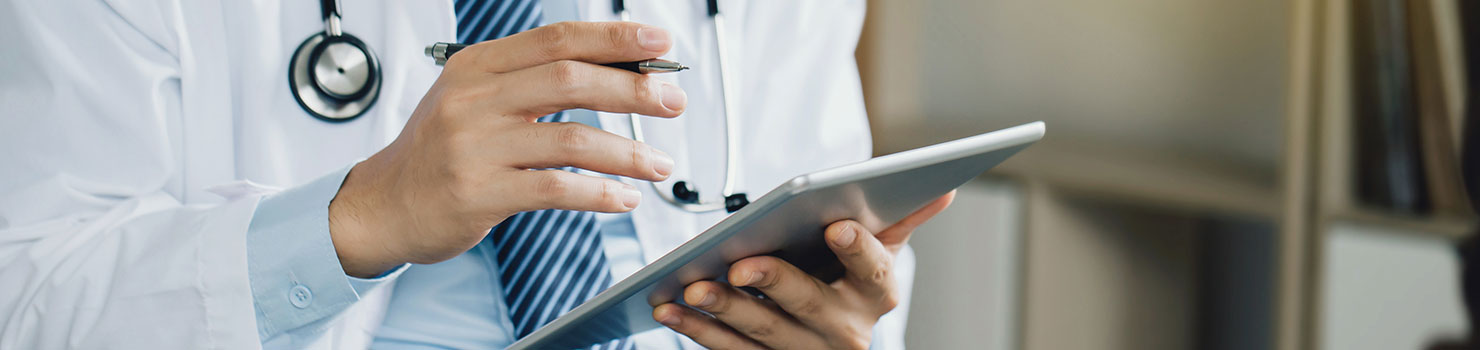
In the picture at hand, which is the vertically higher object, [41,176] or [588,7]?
[588,7]

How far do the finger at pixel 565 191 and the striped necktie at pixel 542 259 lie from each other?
212 millimetres

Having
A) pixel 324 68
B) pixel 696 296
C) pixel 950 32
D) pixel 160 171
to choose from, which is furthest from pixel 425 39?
pixel 950 32

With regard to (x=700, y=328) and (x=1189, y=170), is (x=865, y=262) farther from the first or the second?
(x=1189, y=170)

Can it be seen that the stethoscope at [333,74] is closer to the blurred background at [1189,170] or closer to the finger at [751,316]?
the finger at [751,316]

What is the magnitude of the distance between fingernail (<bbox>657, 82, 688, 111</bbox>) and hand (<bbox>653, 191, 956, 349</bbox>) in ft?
0.38

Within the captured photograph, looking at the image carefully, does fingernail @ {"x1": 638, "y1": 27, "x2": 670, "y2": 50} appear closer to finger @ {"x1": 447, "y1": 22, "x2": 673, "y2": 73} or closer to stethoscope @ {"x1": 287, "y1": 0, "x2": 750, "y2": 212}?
finger @ {"x1": 447, "y1": 22, "x2": 673, "y2": 73}

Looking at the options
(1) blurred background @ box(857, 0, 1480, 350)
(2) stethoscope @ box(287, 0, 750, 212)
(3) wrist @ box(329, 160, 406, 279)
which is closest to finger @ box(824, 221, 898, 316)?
(3) wrist @ box(329, 160, 406, 279)

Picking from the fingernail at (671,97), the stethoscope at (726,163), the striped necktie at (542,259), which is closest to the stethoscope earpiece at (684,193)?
the stethoscope at (726,163)

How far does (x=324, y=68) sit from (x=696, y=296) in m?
0.35

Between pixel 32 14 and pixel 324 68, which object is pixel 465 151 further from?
pixel 32 14

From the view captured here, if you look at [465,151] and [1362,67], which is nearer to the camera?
[465,151]

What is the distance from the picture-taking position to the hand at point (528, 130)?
1.87 ft

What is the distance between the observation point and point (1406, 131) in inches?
50.5

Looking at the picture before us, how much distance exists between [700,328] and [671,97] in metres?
0.22
